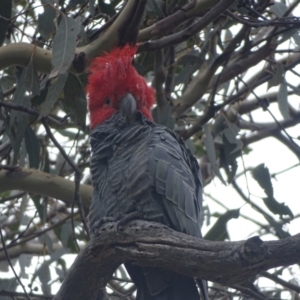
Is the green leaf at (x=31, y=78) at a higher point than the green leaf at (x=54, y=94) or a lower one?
higher

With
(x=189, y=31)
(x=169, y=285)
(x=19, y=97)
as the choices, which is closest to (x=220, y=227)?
(x=169, y=285)

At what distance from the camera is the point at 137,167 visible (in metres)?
3.27

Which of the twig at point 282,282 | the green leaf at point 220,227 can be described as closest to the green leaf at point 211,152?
the green leaf at point 220,227

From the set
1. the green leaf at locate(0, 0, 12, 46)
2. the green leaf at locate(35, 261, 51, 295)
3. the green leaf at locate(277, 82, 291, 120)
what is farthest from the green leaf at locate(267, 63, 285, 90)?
the green leaf at locate(35, 261, 51, 295)

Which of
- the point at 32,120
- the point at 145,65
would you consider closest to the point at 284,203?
the point at 145,65

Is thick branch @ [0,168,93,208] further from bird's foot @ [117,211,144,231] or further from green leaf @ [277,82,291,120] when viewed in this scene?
green leaf @ [277,82,291,120]

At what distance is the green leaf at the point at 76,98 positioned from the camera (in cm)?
377

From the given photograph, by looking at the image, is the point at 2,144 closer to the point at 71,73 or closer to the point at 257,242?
the point at 71,73

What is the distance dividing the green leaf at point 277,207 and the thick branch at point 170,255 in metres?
1.20

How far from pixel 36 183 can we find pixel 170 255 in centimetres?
139

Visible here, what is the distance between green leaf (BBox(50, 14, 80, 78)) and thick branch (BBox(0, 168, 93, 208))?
0.89 m

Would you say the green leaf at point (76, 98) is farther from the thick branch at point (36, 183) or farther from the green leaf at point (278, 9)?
the green leaf at point (278, 9)

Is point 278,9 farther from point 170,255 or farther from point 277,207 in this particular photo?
point 170,255

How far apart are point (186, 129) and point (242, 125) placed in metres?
0.75
